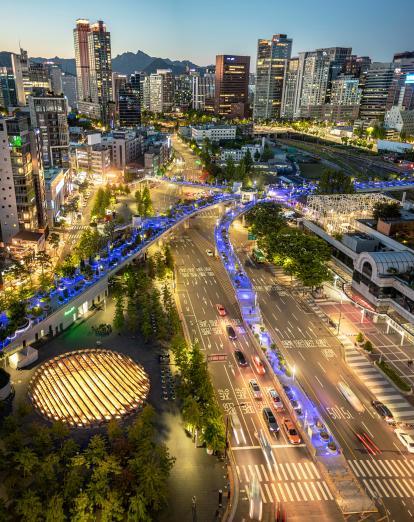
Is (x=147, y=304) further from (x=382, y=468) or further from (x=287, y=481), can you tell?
(x=382, y=468)

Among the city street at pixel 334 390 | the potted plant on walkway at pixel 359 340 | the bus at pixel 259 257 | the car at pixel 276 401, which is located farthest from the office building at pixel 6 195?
the potted plant on walkway at pixel 359 340

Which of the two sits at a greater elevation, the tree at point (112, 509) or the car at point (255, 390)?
the tree at point (112, 509)

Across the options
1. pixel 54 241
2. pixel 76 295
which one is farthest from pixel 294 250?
pixel 54 241

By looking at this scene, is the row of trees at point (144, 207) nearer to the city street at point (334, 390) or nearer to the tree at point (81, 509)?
the city street at point (334, 390)

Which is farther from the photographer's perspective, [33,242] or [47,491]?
[33,242]

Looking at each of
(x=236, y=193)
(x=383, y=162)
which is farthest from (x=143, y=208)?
(x=383, y=162)

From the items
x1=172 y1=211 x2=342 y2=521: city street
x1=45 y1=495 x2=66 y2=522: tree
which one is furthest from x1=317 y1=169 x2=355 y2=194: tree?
x1=45 y1=495 x2=66 y2=522: tree

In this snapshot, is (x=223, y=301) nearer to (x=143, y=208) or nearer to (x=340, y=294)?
(x=340, y=294)
